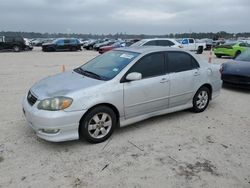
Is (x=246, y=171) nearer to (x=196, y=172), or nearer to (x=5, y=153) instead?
(x=196, y=172)

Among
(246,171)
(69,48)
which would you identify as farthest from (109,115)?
(69,48)

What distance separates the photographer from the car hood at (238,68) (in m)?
7.70

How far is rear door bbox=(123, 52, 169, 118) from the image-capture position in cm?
442

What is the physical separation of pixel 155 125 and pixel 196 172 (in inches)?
67.0

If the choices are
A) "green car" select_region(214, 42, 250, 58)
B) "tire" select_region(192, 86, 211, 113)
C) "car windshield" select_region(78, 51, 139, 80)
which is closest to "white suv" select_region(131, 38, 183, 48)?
"green car" select_region(214, 42, 250, 58)

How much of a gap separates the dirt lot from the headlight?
2.22 ft

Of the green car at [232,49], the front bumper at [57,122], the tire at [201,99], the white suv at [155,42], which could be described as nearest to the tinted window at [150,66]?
the tire at [201,99]

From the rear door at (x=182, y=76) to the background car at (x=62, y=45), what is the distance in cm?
2583

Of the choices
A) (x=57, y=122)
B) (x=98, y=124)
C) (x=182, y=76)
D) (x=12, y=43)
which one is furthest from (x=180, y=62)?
(x=12, y=43)

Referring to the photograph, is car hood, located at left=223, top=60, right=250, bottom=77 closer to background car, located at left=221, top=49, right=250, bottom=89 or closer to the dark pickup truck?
background car, located at left=221, top=49, right=250, bottom=89

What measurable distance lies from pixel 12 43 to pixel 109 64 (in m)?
25.1

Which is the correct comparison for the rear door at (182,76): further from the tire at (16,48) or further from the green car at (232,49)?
the tire at (16,48)

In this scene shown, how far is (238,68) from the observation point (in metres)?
7.91

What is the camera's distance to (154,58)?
4.88 m
